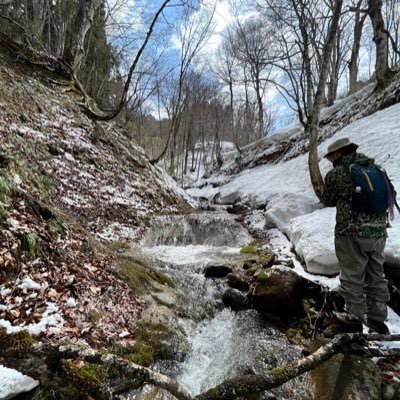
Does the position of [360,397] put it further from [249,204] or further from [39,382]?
[249,204]

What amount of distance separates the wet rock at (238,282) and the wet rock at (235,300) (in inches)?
12.7

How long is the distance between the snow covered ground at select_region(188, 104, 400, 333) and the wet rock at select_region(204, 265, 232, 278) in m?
1.40

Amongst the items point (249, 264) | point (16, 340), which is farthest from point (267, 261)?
A: point (16, 340)

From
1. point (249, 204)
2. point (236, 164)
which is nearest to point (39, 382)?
point (249, 204)

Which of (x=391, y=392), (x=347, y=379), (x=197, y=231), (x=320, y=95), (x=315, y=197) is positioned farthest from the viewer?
(x=197, y=231)

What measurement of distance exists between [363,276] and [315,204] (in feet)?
18.2

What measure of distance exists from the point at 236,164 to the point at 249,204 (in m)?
11.5

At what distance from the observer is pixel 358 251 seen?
3.52m

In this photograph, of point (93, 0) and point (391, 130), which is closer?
point (391, 130)

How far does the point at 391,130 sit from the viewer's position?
29.2 ft

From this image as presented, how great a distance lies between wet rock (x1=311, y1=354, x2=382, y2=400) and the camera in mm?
2805

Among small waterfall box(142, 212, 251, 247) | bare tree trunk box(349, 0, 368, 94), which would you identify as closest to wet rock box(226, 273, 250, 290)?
small waterfall box(142, 212, 251, 247)

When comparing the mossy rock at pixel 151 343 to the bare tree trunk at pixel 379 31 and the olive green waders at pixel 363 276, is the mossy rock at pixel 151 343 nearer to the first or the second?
the olive green waders at pixel 363 276

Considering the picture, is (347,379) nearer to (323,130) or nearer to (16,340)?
(16,340)
